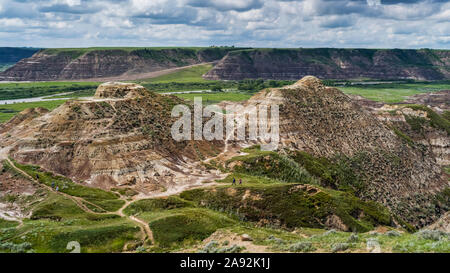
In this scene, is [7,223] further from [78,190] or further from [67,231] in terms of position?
[78,190]

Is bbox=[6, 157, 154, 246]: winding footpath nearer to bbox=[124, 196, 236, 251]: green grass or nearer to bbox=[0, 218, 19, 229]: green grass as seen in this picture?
bbox=[124, 196, 236, 251]: green grass

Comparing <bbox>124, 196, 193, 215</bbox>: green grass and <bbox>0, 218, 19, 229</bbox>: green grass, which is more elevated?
<bbox>0, 218, 19, 229</bbox>: green grass

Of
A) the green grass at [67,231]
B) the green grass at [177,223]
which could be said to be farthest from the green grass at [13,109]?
the green grass at [177,223]

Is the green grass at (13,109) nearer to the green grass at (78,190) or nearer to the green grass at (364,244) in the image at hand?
the green grass at (78,190)

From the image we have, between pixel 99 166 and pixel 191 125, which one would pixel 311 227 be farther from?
pixel 191 125

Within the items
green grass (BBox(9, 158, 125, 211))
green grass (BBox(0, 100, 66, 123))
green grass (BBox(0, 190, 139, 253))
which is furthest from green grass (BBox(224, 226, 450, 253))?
green grass (BBox(0, 100, 66, 123))

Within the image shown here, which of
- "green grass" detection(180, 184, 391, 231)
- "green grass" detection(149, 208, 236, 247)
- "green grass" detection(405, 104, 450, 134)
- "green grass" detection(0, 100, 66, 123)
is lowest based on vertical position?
"green grass" detection(180, 184, 391, 231)
